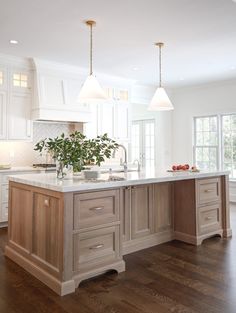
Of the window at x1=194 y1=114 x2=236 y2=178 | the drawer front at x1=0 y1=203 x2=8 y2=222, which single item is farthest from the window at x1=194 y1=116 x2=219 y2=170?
the drawer front at x1=0 y1=203 x2=8 y2=222

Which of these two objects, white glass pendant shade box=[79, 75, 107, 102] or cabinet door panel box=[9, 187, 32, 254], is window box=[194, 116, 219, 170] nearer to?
white glass pendant shade box=[79, 75, 107, 102]

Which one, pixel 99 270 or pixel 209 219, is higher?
pixel 209 219

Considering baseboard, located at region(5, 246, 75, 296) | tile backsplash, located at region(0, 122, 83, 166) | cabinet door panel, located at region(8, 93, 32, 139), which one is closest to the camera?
baseboard, located at region(5, 246, 75, 296)

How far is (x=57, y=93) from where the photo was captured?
17.7 ft

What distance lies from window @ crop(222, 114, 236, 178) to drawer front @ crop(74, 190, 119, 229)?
4772 millimetres

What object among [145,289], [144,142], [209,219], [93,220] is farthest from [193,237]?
[144,142]

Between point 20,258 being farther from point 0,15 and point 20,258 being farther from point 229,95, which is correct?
point 229,95

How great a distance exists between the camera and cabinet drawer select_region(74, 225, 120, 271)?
262 centimetres

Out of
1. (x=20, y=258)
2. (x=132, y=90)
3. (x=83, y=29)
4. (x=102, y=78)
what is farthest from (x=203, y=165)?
(x=20, y=258)

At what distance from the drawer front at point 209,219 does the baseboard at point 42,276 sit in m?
1.96

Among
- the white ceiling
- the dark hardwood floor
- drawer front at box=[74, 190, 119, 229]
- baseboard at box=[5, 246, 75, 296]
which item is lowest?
the dark hardwood floor

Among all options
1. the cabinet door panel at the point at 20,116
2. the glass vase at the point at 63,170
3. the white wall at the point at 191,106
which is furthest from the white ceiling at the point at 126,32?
the glass vase at the point at 63,170

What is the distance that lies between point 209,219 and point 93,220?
1922 mm

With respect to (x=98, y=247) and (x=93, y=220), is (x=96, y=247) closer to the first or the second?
(x=98, y=247)
